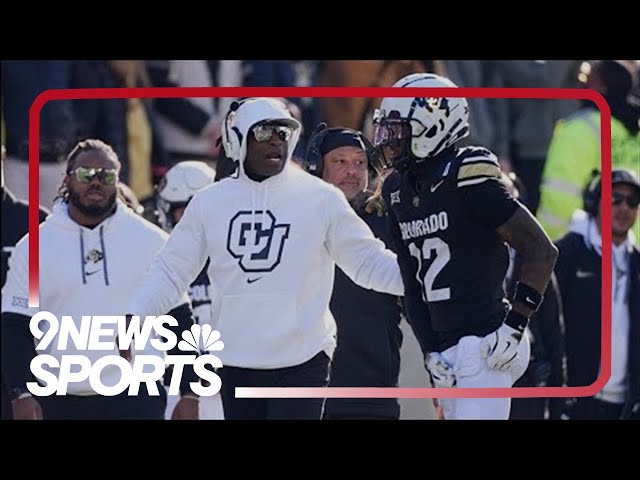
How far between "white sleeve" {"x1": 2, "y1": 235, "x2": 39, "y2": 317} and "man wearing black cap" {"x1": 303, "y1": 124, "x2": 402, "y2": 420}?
3.57ft

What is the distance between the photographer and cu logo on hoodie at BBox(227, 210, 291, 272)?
872 cm

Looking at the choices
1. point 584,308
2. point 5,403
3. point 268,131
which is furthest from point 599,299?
point 5,403

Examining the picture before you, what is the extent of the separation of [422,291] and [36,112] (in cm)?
160

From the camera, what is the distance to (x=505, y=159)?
32.6 ft

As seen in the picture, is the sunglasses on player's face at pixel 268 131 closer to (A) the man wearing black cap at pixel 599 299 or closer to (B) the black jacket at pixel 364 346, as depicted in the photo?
(B) the black jacket at pixel 364 346

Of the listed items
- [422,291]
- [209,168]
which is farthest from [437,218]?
[209,168]

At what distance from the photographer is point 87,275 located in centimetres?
910

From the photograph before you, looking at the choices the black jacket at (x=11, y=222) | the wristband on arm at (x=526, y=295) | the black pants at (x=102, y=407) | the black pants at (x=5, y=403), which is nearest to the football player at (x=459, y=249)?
the wristband on arm at (x=526, y=295)

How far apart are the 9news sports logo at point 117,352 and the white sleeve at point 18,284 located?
9 cm

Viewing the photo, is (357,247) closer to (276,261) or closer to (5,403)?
(276,261)

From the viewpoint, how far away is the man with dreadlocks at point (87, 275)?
899 cm

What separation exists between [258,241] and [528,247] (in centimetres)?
94

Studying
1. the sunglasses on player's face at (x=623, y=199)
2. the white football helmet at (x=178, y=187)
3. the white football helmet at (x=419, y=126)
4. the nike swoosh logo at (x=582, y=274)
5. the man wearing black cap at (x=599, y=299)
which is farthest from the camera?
the sunglasses on player's face at (x=623, y=199)

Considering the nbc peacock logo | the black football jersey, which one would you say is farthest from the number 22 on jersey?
the nbc peacock logo
